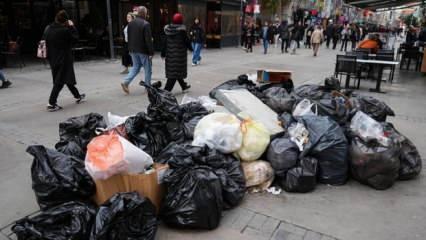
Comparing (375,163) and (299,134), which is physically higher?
(299,134)

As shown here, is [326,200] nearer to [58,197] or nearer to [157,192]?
[157,192]

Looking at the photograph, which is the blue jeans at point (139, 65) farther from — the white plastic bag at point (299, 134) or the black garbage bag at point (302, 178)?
the black garbage bag at point (302, 178)

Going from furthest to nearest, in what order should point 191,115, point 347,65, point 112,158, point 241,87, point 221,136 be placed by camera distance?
point 347,65
point 241,87
point 191,115
point 221,136
point 112,158

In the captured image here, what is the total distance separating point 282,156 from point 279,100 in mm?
1338

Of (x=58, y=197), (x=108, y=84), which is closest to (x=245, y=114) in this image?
(x=58, y=197)

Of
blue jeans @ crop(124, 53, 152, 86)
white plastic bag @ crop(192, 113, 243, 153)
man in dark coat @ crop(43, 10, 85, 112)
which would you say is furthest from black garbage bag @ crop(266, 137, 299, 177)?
blue jeans @ crop(124, 53, 152, 86)

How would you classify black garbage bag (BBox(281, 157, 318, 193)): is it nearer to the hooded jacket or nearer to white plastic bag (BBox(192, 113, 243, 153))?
white plastic bag (BBox(192, 113, 243, 153))

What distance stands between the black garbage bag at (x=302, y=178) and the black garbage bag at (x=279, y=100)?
1.21m

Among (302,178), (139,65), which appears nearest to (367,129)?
(302,178)

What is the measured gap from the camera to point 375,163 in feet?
11.8

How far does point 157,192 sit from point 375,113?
10.5ft

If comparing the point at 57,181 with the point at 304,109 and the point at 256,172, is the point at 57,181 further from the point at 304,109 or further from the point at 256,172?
the point at 304,109

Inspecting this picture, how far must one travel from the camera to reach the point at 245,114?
414 centimetres

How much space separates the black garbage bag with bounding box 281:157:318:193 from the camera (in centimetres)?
354
